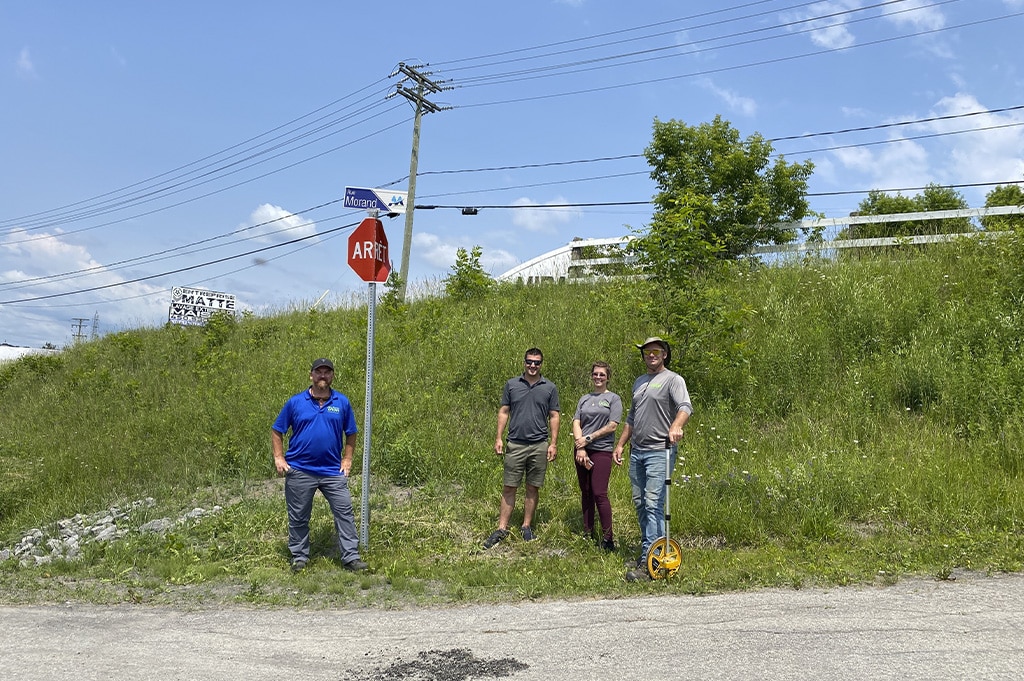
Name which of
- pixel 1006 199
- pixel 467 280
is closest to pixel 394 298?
Answer: pixel 467 280

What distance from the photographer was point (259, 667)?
14.5 feet

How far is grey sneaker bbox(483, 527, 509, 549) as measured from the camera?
7.43 metres

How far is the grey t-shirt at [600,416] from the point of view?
7109 mm

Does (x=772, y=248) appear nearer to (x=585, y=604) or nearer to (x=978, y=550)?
(x=978, y=550)

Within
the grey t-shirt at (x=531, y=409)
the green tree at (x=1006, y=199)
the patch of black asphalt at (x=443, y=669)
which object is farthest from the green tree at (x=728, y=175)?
the patch of black asphalt at (x=443, y=669)

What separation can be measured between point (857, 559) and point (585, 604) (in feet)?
8.22

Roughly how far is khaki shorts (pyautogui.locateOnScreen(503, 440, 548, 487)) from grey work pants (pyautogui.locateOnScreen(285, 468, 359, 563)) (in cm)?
168

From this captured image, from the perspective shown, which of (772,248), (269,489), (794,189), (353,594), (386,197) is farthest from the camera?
(794,189)

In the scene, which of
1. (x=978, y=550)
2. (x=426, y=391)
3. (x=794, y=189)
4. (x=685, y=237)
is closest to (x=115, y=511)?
(x=426, y=391)

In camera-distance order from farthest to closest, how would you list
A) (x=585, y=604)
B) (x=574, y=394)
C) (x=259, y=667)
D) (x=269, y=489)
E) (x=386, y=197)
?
(x=574, y=394) < (x=269, y=489) < (x=386, y=197) < (x=585, y=604) < (x=259, y=667)

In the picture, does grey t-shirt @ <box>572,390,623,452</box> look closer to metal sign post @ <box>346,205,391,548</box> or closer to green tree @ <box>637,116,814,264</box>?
metal sign post @ <box>346,205,391,548</box>

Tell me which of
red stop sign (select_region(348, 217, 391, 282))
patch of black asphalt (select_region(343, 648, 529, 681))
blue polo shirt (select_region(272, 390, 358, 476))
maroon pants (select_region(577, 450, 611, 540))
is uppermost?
red stop sign (select_region(348, 217, 391, 282))

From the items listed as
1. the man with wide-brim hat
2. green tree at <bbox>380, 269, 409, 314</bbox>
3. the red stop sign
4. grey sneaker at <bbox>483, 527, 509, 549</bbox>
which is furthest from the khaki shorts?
green tree at <bbox>380, 269, 409, 314</bbox>

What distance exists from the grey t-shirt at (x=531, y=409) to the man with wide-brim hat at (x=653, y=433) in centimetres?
114
